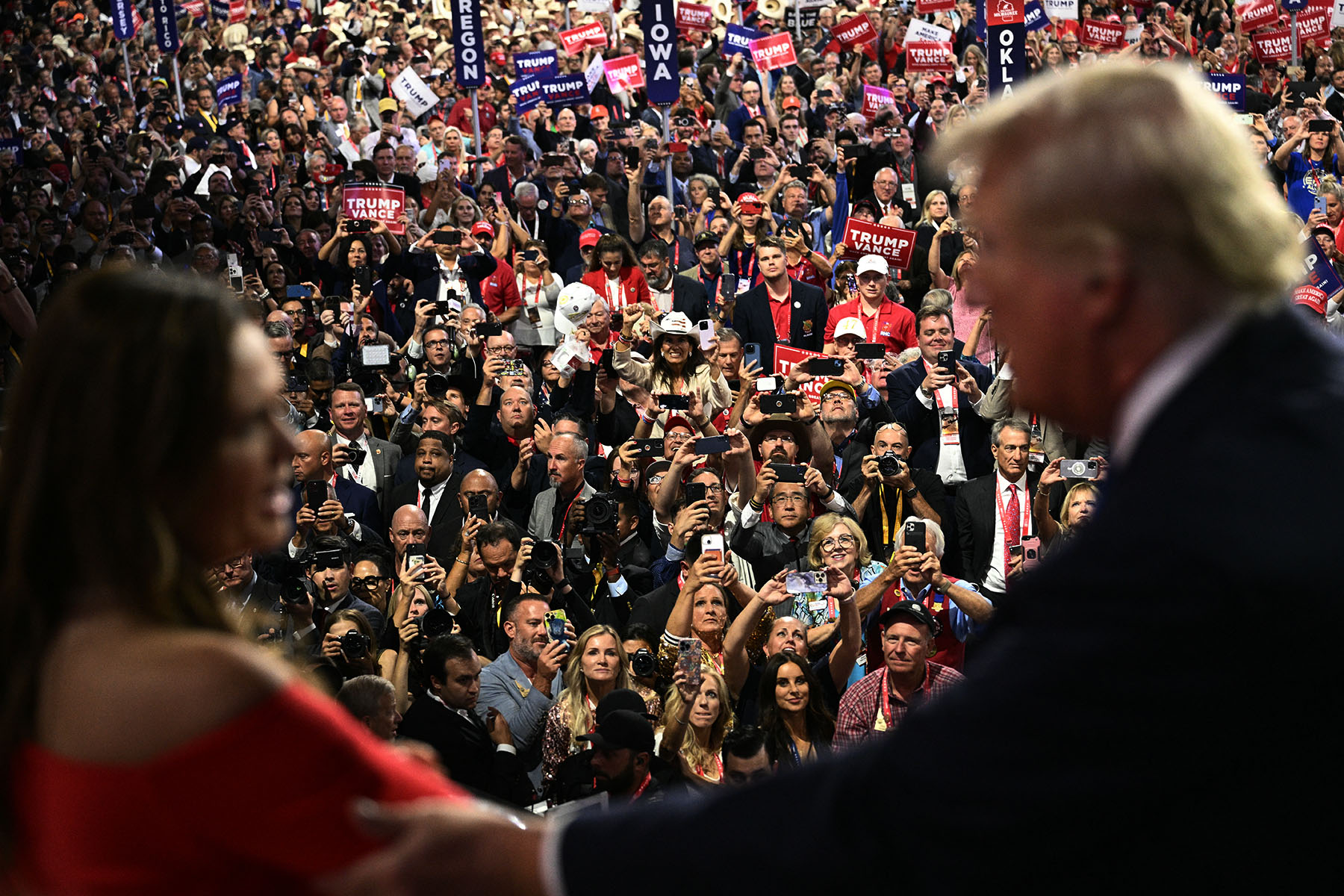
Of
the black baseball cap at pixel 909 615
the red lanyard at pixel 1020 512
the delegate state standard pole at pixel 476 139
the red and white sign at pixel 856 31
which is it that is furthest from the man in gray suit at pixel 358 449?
the red and white sign at pixel 856 31

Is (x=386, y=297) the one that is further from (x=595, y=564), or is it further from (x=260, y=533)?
(x=260, y=533)

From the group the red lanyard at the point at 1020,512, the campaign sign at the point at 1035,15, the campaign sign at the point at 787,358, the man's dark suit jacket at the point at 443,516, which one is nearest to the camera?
the red lanyard at the point at 1020,512

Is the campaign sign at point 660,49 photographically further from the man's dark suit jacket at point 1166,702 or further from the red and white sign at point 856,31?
the man's dark suit jacket at point 1166,702

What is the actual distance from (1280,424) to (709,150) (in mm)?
15689

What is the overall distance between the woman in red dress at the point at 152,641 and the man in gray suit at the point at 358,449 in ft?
24.9

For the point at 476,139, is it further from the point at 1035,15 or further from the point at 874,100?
the point at 1035,15

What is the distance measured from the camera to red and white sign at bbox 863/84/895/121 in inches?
695

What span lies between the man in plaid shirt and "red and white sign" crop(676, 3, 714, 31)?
14.6 m

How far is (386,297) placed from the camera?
480 inches

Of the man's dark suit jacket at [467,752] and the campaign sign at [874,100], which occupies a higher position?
the campaign sign at [874,100]

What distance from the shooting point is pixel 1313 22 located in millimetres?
18625

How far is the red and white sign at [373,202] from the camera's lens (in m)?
13.2

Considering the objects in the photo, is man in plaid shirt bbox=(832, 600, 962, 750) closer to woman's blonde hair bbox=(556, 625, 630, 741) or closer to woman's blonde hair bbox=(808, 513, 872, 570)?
woman's blonde hair bbox=(808, 513, 872, 570)

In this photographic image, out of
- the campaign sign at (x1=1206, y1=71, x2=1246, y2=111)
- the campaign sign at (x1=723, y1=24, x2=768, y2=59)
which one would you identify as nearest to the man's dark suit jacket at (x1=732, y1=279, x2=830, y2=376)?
the campaign sign at (x1=1206, y1=71, x2=1246, y2=111)
